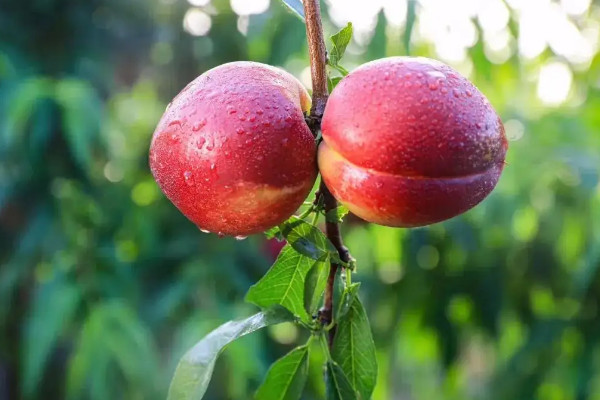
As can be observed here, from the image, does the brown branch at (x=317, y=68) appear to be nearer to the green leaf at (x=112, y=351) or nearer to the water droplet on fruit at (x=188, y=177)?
the water droplet on fruit at (x=188, y=177)

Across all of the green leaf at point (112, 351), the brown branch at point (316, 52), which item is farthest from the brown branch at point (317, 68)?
the green leaf at point (112, 351)

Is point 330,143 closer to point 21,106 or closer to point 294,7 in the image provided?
point 294,7

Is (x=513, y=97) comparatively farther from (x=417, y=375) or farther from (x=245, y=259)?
(x=417, y=375)

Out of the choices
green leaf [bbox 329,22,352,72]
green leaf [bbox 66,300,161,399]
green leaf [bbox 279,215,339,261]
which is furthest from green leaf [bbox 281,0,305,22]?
green leaf [bbox 66,300,161,399]

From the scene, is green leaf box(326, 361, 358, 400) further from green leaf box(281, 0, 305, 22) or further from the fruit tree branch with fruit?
green leaf box(281, 0, 305, 22)

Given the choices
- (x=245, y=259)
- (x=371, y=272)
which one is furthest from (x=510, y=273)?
(x=245, y=259)

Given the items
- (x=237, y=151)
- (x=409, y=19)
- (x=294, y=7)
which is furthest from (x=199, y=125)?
(x=409, y=19)

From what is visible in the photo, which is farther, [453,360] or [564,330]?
[453,360]
